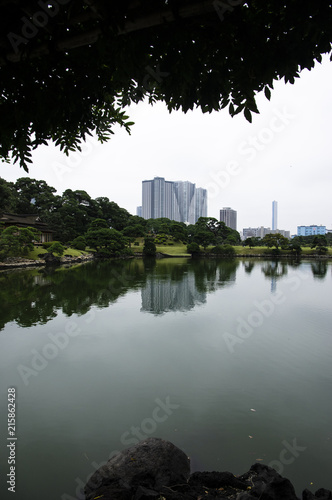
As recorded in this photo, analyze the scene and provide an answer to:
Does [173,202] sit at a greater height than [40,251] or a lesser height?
greater

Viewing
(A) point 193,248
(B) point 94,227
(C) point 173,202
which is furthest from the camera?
(C) point 173,202

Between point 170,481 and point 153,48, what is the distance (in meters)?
3.14

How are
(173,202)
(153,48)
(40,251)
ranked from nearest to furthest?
(153,48), (40,251), (173,202)

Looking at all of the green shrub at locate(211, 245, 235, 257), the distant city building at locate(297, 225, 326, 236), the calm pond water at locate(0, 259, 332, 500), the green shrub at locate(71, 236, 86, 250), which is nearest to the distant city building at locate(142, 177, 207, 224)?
the green shrub at locate(211, 245, 235, 257)

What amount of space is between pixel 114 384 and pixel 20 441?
5.00 ft

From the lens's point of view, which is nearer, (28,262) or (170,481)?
(170,481)

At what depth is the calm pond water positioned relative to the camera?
2.86 meters

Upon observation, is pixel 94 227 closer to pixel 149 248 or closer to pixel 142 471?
pixel 149 248

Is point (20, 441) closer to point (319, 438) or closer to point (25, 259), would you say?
point (319, 438)

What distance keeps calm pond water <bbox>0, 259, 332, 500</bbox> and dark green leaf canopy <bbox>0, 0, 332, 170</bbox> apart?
3051mm

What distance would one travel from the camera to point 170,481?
2.33 m

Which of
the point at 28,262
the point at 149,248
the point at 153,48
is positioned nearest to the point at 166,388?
the point at 153,48

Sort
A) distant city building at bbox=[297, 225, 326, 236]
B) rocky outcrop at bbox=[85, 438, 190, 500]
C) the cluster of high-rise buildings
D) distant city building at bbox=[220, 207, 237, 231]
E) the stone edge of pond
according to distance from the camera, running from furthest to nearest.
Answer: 1. distant city building at bbox=[297, 225, 326, 236]
2. distant city building at bbox=[220, 207, 237, 231]
3. the cluster of high-rise buildings
4. the stone edge of pond
5. rocky outcrop at bbox=[85, 438, 190, 500]

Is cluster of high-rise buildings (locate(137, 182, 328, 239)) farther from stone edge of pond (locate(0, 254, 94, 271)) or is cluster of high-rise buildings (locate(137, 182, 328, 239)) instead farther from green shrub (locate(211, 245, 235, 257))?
stone edge of pond (locate(0, 254, 94, 271))
